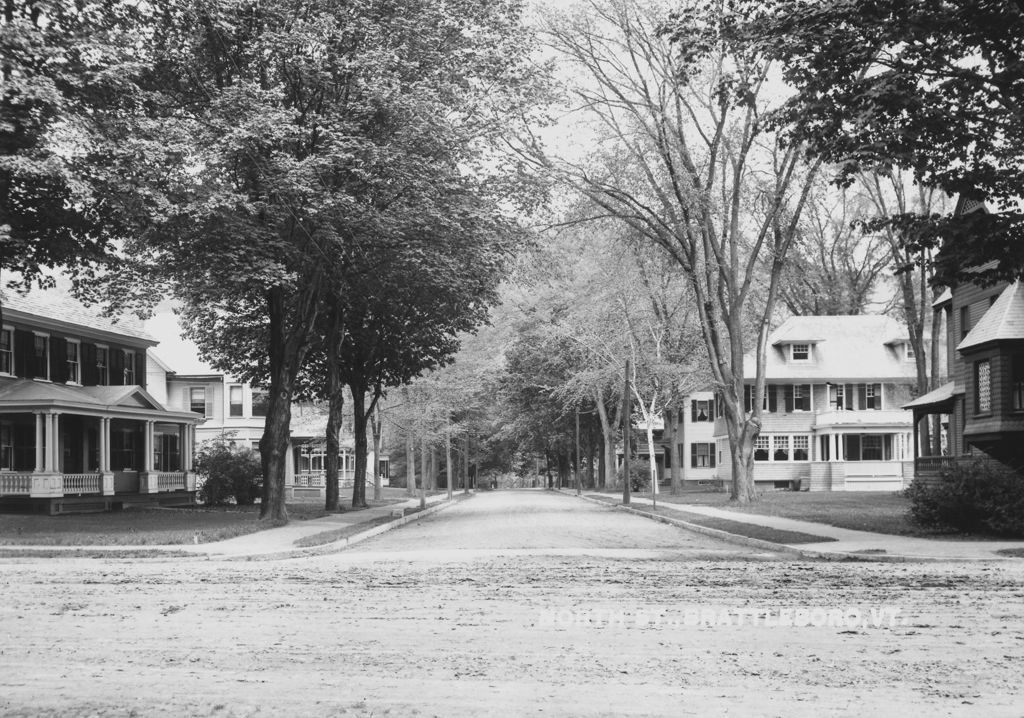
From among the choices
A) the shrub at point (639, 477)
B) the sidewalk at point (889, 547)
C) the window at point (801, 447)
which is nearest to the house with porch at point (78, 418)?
the sidewalk at point (889, 547)

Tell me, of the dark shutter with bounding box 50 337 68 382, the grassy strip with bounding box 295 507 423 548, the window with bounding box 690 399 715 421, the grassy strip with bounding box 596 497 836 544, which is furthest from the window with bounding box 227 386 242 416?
the grassy strip with bounding box 596 497 836 544

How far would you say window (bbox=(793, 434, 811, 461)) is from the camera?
66.6 meters

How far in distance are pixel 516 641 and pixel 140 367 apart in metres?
40.8

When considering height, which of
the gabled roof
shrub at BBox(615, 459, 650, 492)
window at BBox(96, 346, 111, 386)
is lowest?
shrub at BBox(615, 459, 650, 492)

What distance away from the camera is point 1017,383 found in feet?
109

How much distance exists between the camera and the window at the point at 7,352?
3628 cm

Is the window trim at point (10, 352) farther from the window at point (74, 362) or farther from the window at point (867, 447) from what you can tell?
the window at point (867, 447)

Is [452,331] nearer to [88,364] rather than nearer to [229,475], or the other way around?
[229,475]

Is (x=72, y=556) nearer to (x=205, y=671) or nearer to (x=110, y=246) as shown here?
(x=110, y=246)

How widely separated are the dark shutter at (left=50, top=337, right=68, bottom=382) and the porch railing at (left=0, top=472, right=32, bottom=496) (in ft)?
17.3

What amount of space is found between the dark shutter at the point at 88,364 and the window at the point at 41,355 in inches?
91.7

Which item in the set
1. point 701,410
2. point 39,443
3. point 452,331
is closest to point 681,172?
point 452,331

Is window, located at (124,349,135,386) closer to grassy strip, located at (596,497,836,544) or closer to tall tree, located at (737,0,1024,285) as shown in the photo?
grassy strip, located at (596,497,836,544)

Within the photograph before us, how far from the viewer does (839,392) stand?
66875 mm
